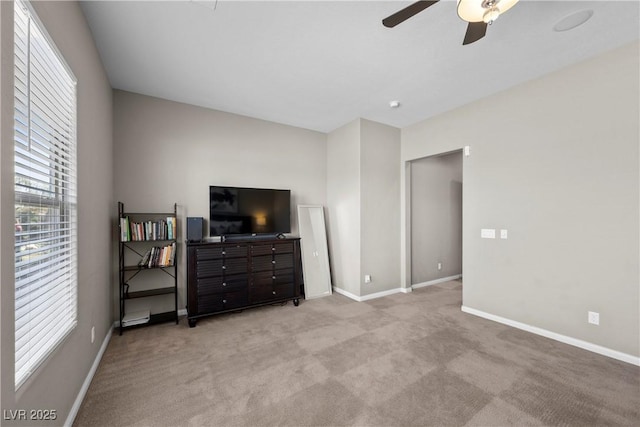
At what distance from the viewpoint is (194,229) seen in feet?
10.8

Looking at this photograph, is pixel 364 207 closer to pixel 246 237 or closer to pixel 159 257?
pixel 246 237

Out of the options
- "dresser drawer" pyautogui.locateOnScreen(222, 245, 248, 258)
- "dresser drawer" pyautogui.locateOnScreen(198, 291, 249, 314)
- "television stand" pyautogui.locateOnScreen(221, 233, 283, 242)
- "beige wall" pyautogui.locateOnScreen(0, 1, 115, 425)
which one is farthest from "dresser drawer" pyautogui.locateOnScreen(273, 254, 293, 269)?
"beige wall" pyautogui.locateOnScreen(0, 1, 115, 425)

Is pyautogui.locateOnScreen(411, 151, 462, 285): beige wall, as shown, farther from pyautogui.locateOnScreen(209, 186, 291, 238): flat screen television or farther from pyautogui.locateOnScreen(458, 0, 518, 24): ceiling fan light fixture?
pyautogui.locateOnScreen(458, 0, 518, 24): ceiling fan light fixture

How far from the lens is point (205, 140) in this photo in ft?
12.0

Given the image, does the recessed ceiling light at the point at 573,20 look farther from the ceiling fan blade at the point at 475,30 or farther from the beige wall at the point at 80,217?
the beige wall at the point at 80,217

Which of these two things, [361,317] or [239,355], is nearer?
[239,355]

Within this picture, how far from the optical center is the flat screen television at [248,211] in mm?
3514

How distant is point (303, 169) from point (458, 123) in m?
2.46

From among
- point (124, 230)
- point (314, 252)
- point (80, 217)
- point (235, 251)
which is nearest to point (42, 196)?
point (80, 217)

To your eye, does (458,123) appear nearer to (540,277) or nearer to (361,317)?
(540,277)

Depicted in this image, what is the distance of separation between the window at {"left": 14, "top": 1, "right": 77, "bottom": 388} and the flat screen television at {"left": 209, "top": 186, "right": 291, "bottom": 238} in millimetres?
1739

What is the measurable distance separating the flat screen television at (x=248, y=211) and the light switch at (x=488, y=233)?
2.69 meters

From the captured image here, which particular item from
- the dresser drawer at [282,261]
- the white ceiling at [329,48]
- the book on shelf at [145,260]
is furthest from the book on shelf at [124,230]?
the dresser drawer at [282,261]

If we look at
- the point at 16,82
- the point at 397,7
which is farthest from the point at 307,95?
the point at 16,82
